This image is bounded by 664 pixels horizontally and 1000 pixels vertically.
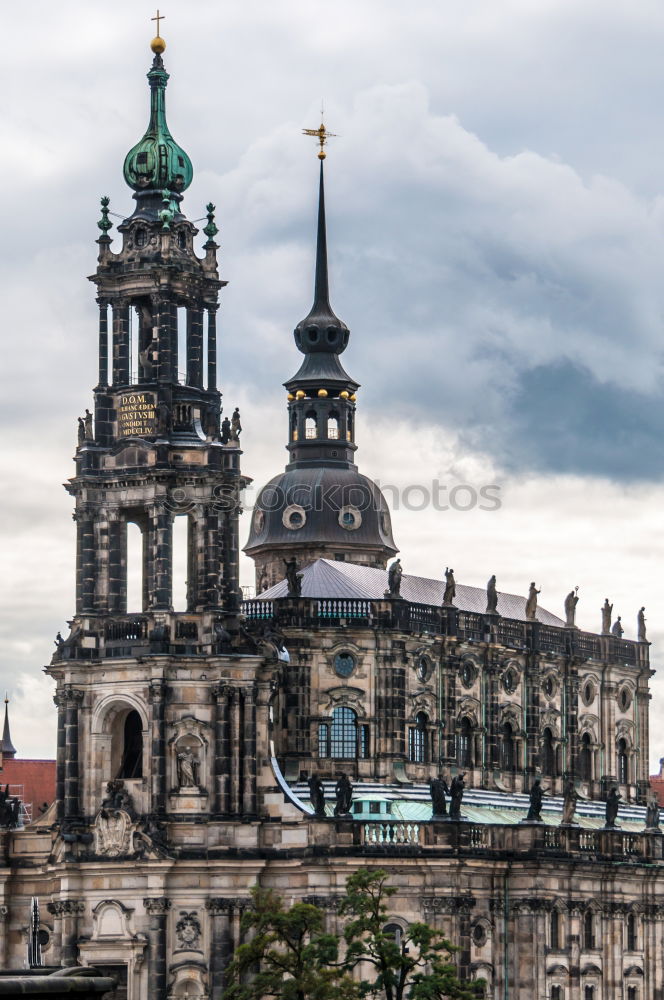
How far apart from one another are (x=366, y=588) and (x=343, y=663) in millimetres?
4842

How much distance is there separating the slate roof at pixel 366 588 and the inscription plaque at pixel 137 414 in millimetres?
10756

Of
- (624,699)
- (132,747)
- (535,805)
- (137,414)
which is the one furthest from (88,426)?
(624,699)

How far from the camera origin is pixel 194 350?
118125 millimetres

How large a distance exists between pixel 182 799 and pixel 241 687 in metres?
5.40

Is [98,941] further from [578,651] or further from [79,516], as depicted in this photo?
[578,651]

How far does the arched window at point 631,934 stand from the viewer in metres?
127

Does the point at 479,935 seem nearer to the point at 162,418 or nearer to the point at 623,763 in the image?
the point at 162,418

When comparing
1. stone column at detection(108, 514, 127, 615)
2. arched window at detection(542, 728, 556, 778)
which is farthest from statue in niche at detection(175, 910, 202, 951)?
arched window at detection(542, 728, 556, 778)

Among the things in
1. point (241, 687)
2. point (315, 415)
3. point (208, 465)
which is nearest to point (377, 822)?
point (241, 687)

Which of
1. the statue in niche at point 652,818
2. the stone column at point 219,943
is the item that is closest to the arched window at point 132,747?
the stone column at point 219,943

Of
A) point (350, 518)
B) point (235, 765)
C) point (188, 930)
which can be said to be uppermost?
point (350, 518)

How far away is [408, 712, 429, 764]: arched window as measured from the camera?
12362cm

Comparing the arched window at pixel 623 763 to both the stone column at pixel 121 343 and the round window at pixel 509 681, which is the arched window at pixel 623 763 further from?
the stone column at pixel 121 343

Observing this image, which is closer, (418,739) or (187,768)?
(187,768)
